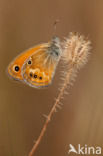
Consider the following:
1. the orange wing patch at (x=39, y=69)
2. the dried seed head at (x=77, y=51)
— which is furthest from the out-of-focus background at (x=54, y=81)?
the dried seed head at (x=77, y=51)

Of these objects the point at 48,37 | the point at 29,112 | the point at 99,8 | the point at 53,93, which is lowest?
the point at 29,112

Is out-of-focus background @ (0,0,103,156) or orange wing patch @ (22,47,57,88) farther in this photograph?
out-of-focus background @ (0,0,103,156)

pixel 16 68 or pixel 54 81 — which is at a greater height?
pixel 16 68

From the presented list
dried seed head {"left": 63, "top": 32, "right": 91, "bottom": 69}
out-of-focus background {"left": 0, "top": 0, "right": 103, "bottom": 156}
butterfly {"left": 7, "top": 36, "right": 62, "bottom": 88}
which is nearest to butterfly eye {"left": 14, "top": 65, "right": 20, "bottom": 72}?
butterfly {"left": 7, "top": 36, "right": 62, "bottom": 88}

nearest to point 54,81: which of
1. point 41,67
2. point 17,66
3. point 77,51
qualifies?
point 41,67

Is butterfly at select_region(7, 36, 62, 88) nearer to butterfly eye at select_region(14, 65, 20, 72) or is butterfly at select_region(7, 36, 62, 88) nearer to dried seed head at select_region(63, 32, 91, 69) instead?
butterfly eye at select_region(14, 65, 20, 72)

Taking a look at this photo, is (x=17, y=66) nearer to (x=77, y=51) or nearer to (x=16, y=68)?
(x=16, y=68)

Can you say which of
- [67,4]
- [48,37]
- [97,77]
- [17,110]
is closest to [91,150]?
[97,77]

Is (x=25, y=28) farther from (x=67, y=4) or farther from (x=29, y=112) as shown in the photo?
(x=29, y=112)
